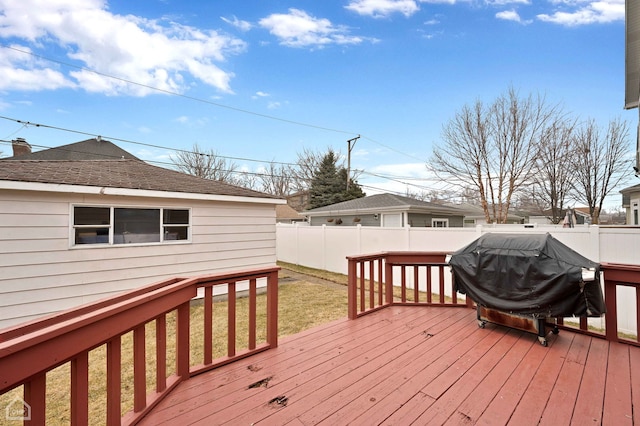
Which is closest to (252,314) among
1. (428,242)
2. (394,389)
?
(394,389)

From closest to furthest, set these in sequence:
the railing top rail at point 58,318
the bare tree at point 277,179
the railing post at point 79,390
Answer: the railing top rail at point 58,318 < the railing post at point 79,390 < the bare tree at point 277,179

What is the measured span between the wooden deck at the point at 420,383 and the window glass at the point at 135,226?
397cm

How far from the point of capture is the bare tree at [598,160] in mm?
11211

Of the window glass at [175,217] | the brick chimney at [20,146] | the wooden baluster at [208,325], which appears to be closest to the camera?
the wooden baluster at [208,325]

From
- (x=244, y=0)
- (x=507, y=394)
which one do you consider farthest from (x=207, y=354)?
(x=244, y=0)

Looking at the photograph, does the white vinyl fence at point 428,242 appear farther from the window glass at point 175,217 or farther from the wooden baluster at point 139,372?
the wooden baluster at point 139,372

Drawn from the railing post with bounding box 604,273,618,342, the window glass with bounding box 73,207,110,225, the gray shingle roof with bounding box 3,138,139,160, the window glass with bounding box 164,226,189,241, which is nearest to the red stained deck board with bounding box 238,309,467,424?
the railing post with bounding box 604,273,618,342

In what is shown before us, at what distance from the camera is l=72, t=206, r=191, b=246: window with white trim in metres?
4.94

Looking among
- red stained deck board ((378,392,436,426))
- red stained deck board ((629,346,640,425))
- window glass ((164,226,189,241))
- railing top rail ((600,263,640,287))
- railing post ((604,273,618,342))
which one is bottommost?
red stained deck board ((378,392,436,426))

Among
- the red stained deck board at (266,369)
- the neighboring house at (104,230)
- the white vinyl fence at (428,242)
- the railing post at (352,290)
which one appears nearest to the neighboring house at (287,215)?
the white vinyl fence at (428,242)

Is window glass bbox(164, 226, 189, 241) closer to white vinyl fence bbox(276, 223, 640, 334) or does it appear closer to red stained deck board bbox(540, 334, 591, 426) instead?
white vinyl fence bbox(276, 223, 640, 334)

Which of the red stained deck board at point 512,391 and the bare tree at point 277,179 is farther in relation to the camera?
the bare tree at point 277,179

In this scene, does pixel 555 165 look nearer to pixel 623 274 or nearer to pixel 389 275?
pixel 623 274

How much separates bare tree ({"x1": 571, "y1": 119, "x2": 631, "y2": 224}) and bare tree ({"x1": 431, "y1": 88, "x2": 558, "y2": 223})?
7.45 ft
